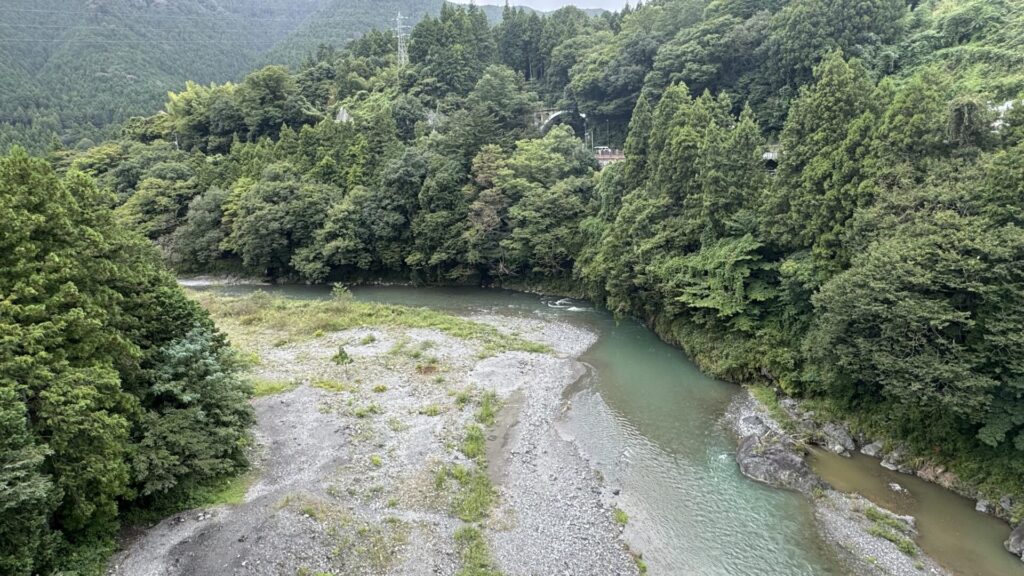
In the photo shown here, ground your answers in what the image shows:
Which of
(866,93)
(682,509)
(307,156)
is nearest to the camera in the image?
(682,509)

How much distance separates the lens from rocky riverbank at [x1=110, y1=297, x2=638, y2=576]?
13.7m

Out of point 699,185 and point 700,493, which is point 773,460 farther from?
point 699,185

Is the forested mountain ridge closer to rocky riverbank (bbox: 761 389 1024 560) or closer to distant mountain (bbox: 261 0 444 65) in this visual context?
distant mountain (bbox: 261 0 444 65)

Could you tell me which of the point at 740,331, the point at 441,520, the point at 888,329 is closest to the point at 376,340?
the point at 441,520

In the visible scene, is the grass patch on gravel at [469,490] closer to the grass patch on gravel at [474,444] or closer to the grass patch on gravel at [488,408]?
the grass patch on gravel at [474,444]

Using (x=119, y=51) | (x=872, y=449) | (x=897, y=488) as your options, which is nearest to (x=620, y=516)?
(x=897, y=488)

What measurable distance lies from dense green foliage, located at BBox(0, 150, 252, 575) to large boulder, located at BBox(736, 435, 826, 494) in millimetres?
16897

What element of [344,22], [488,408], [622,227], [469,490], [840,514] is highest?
[344,22]

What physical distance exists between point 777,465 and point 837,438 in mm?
3508

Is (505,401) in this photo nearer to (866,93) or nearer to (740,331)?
(740,331)

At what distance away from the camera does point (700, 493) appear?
57.0ft

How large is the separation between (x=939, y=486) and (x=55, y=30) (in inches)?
6270

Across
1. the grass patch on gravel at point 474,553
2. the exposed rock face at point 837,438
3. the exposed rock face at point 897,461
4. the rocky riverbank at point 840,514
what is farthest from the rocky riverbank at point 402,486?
the exposed rock face at point 897,461

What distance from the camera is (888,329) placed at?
55.3ft
